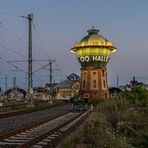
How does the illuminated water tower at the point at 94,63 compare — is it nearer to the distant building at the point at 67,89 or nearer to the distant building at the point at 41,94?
the distant building at the point at 41,94

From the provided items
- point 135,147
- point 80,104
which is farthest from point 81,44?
point 135,147

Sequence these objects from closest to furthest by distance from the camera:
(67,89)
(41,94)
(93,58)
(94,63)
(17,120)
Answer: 1. (17,120)
2. (93,58)
3. (94,63)
4. (41,94)
5. (67,89)

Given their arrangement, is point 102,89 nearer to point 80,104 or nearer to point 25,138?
point 80,104

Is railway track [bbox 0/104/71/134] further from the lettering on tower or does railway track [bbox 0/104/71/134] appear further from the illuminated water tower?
the lettering on tower

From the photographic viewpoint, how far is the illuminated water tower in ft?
292

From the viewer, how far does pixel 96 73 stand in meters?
89.2

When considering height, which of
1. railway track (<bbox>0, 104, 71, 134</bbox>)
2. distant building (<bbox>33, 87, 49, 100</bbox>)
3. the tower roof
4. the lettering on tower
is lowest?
railway track (<bbox>0, 104, 71, 134</bbox>)

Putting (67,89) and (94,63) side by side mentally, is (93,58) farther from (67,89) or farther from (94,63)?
(67,89)

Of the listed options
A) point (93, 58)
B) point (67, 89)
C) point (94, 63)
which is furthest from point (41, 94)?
point (93, 58)

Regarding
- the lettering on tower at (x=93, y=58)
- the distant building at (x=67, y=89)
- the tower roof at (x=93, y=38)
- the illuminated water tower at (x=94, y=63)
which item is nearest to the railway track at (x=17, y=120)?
the illuminated water tower at (x=94, y=63)

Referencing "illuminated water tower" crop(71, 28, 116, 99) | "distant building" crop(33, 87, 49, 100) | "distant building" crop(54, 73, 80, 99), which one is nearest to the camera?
"illuminated water tower" crop(71, 28, 116, 99)

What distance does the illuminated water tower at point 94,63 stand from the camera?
8894 centimetres

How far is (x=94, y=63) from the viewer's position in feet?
292

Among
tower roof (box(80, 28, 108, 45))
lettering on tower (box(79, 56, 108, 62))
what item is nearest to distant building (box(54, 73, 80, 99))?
tower roof (box(80, 28, 108, 45))
